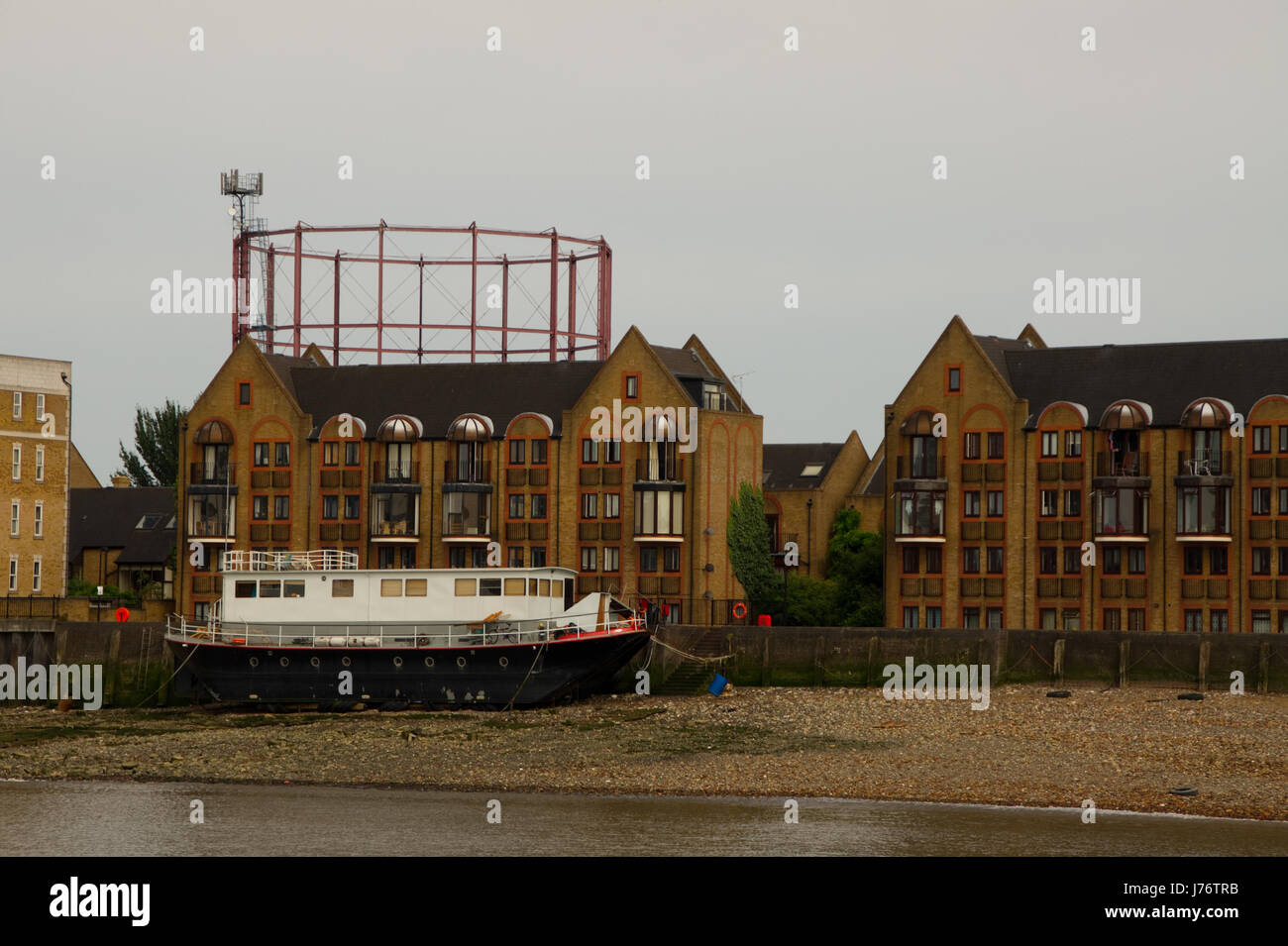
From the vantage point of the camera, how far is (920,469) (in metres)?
95.5

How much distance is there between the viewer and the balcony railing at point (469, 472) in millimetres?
100875

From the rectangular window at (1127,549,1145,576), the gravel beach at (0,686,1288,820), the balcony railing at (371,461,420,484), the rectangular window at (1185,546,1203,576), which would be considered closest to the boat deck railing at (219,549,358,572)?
the gravel beach at (0,686,1288,820)

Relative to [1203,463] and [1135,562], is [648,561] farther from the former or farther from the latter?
[1203,463]

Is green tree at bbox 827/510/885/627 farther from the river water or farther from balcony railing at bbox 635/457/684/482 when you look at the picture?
the river water

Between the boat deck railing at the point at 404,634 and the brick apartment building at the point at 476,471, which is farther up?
the brick apartment building at the point at 476,471

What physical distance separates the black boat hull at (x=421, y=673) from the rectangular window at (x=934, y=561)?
1751 centimetres

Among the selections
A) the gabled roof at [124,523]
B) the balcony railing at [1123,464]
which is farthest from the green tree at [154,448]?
the balcony railing at [1123,464]

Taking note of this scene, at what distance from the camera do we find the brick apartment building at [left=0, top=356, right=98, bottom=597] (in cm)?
10688

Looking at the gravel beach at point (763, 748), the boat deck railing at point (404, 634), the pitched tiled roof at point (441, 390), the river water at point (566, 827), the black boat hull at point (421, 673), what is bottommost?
the river water at point (566, 827)

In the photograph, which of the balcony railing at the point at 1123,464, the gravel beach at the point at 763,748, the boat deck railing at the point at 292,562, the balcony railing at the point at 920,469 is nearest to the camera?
the gravel beach at the point at 763,748

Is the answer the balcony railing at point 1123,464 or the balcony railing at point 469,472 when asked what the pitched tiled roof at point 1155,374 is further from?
the balcony railing at point 469,472

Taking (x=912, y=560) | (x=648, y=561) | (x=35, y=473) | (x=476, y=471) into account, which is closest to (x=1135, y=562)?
(x=912, y=560)

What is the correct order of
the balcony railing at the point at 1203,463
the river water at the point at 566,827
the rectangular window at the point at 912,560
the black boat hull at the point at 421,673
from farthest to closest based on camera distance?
the rectangular window at the point at 912,560 < the balcony railing at the point at 1203,463 < the black boat hull at the point at 421,673 < the river water at the point at 566,827
